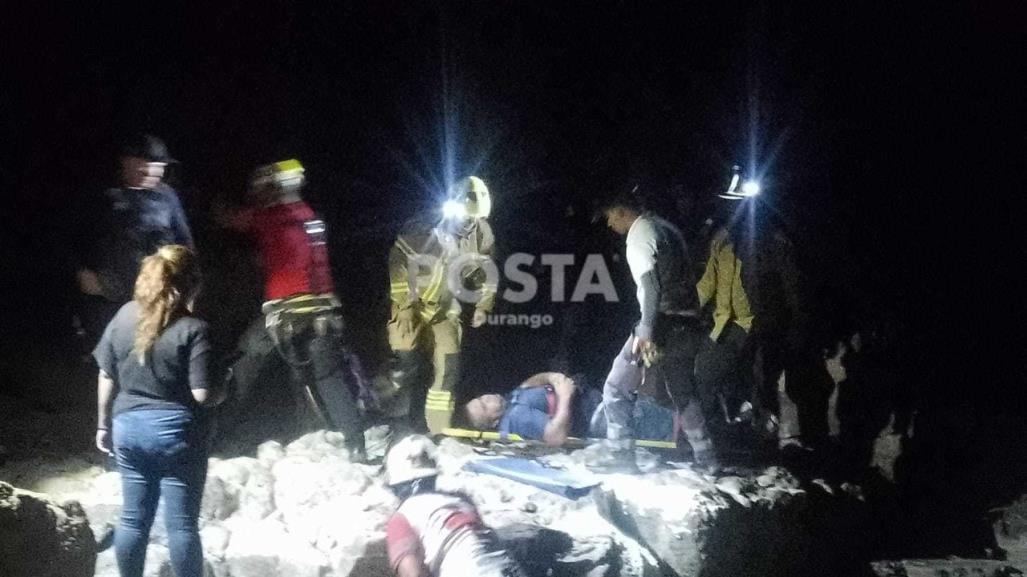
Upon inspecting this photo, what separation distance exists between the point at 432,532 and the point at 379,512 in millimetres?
165

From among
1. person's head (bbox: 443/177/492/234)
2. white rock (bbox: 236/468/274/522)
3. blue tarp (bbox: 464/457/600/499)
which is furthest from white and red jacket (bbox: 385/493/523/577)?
person's head (bbox: 443/177/492/234)

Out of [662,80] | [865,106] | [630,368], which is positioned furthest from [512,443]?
[865,106]

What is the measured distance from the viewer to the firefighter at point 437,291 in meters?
2.76

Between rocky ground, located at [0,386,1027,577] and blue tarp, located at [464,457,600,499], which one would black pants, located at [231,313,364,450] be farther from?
blue tarp, located at [464,457,600,499]

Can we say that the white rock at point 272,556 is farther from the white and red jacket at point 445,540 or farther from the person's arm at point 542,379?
the person's arm at point 542,379

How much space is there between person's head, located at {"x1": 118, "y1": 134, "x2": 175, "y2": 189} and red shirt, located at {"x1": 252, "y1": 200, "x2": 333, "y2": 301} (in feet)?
1.02

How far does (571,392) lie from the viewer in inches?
111

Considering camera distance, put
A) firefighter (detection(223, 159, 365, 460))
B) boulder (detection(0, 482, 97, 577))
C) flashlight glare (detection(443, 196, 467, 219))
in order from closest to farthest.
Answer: boulder (detection(0, 482, 97, 577)) → firefighter (detection(223, 159, 365, 460)) → flashlight glare (detection(443, 196, 467, 219))

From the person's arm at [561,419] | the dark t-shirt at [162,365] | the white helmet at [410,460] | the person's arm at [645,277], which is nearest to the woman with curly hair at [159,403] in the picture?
the dark t-shirt at [162,365]

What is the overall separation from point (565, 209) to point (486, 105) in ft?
1.31

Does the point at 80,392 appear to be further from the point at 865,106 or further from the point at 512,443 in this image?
the point at 865,106

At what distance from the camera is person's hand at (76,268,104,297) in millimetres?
2615

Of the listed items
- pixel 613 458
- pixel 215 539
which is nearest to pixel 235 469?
pixel 215 539

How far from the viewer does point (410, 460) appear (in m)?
2.76
